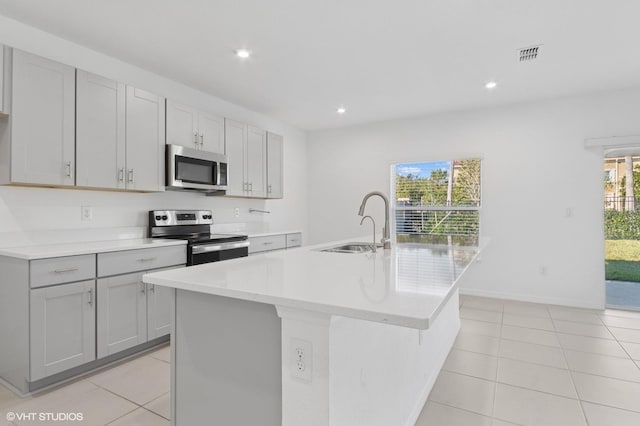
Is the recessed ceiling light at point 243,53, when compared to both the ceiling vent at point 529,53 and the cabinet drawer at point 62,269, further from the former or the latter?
the ceiling vent at point 529,53

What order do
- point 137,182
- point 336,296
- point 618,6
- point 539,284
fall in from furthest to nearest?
point 539,284 → point 137,182 → point 618,6 → point 336,296

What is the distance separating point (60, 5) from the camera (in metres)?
2.31

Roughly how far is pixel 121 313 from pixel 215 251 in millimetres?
938

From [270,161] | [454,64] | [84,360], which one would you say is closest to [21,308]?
[84,360]

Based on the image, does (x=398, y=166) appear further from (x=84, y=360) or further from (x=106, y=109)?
(x=84, y=360)

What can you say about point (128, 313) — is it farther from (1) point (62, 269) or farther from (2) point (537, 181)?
(2) point (537, 181)

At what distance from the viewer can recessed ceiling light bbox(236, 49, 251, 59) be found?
9.63 feet

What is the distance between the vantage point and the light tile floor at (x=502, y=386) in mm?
1917

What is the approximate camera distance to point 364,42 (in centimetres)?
278

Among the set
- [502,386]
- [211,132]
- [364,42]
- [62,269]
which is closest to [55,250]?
[62,269]

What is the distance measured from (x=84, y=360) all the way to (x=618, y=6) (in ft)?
13.9

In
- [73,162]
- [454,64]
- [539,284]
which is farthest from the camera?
[539,284]

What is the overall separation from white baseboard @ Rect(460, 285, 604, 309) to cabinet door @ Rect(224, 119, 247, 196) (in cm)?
319

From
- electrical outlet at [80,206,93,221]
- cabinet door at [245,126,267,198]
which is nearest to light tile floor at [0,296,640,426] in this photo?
electrical outlet at [80,206,93,221]
